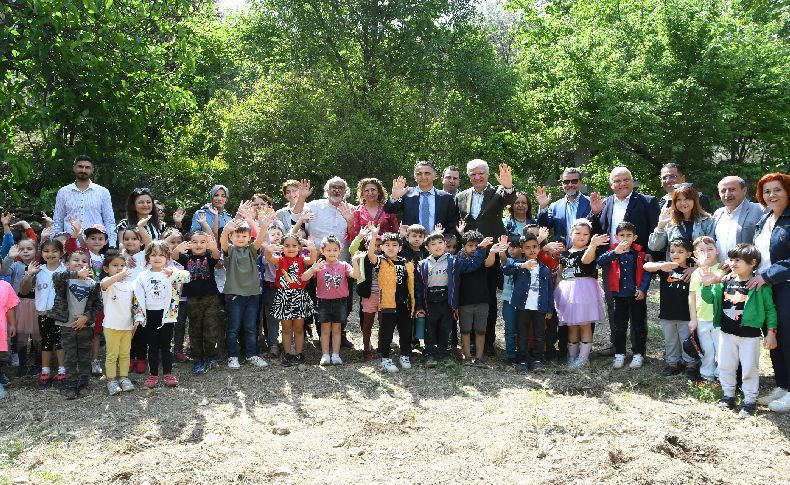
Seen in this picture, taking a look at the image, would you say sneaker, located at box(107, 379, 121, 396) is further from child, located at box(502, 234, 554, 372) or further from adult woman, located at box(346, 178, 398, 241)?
child, located at box(502, 234, 554, 372)

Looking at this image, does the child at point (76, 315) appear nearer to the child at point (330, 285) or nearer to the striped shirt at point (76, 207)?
the striped shirt at point (76, 207)

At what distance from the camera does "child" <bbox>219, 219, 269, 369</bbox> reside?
6859mm

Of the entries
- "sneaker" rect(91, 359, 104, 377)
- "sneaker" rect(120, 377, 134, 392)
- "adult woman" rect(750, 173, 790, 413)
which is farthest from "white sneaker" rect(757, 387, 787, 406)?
"sneaker" rect(91, 359, 104, 377)

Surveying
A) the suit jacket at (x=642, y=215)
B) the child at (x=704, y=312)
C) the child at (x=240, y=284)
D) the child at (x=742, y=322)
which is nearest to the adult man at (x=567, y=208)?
the suit jacket at (x=642, y=215)

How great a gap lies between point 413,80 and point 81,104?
1022 cm

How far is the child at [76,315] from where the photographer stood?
19.8 ft

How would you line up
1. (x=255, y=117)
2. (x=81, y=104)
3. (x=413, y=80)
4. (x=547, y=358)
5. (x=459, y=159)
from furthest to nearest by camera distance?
(x=413, y=80) → (x=459, y=159) → (x=255, y=117) → (x=81, y=104) → (x=547, y=358)

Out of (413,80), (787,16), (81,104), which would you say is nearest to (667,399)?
(81,104)

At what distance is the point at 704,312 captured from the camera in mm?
6051

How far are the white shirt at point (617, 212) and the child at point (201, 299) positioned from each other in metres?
4.26

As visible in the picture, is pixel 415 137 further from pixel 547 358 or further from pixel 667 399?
pixel 667 399

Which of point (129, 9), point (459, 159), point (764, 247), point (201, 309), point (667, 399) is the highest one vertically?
point (129, 9)

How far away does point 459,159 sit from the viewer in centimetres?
1619

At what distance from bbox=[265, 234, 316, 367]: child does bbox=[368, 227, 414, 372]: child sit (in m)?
0.78
